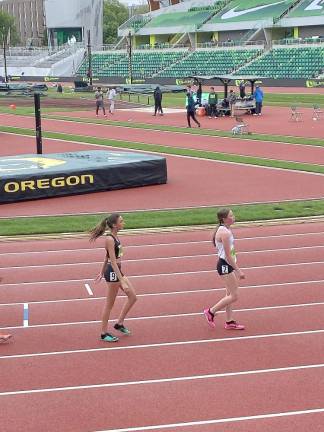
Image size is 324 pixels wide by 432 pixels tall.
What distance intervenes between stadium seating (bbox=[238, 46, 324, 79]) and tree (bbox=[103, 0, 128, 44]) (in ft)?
207

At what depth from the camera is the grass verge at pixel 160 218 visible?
14.8 m

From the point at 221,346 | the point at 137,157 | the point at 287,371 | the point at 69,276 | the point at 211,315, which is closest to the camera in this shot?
the point at 287,371

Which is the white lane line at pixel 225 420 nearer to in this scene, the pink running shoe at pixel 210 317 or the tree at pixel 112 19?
the pink running shoe at pixel 210 317

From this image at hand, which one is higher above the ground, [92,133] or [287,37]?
[287,37]

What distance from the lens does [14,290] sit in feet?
35.4

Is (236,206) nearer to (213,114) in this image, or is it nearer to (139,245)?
(139,245)

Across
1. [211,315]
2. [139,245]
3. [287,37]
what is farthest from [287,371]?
[287,37]

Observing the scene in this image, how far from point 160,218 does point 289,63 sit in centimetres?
5419

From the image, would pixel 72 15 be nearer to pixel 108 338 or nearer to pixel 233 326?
pixel 233 326

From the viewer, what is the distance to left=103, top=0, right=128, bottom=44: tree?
133 metres

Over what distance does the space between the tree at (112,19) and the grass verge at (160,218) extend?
116216 millimetres

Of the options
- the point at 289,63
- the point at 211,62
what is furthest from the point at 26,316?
the point at 211,62

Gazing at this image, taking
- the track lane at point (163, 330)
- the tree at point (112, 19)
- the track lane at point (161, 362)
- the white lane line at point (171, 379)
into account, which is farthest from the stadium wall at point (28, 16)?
the white lane line at point (171, 379)

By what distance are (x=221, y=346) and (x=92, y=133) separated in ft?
82.2
